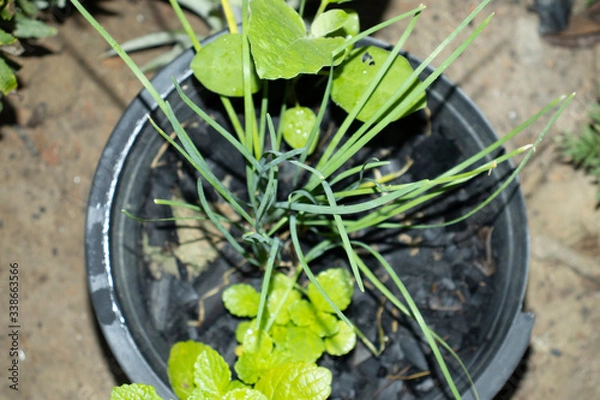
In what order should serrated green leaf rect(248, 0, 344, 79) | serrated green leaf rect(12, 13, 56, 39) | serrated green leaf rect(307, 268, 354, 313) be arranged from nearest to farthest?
serrated green leaf rect(248, 0, 344, 79), serrated green leaf rect(307, 268, 354, 313), serrated green leaf rect(12, 13, 56, 39)

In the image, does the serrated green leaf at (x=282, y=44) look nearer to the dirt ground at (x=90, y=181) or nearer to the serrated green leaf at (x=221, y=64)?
the serrated green leaf at (x=221, y=64)

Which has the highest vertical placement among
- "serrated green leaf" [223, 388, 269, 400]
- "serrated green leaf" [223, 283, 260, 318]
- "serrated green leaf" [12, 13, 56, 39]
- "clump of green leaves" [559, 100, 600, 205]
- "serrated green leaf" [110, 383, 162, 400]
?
"serrated green leaf" [12, 13, 56, 39]

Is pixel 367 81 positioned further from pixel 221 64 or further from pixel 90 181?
pixel 90 181

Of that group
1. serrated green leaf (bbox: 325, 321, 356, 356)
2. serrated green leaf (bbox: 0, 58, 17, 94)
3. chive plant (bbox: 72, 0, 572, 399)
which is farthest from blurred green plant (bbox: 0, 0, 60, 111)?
serrated green leaf (bbox: 325, 321, 356, 356)

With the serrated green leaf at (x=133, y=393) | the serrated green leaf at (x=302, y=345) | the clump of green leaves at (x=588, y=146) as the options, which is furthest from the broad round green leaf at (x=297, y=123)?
the clump of green leaves at (x=588, y=146)

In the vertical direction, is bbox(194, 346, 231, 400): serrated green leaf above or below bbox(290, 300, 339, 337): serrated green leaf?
above

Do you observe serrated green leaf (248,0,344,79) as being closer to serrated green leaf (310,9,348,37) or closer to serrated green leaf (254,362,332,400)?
serrated green leaf (310,9,348,37)
